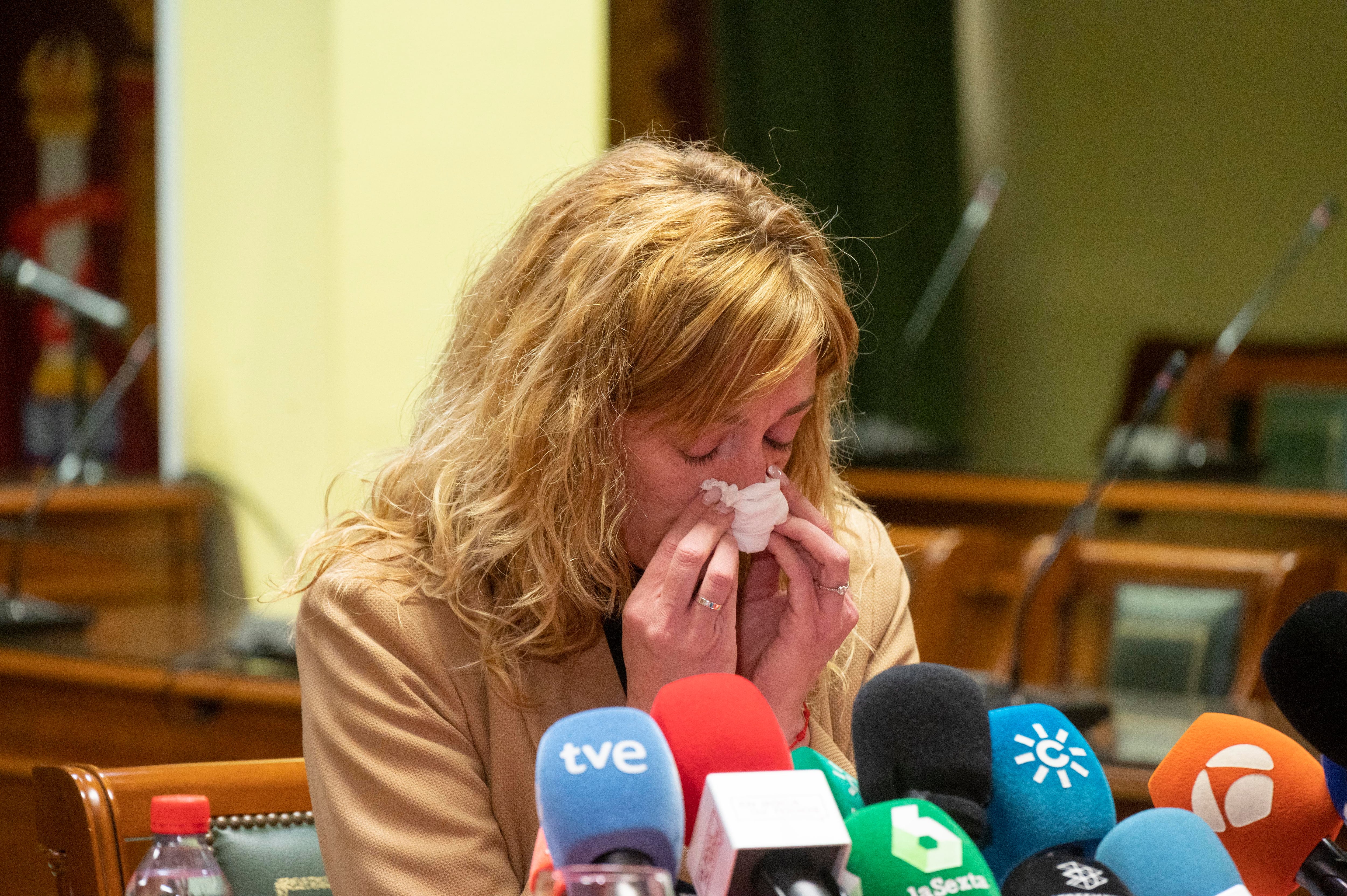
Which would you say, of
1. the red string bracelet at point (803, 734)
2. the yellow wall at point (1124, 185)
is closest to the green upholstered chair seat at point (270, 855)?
the red string bracelet at point (803, 734)

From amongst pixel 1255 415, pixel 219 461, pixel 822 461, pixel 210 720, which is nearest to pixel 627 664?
pixel 822 461

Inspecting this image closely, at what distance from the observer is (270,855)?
110 centimetres

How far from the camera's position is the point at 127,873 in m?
1.02

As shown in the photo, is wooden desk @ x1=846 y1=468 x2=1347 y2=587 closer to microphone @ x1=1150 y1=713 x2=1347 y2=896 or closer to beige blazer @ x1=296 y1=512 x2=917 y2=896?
beige blazer @ x1=296 y1=512 x2=917 y2=896

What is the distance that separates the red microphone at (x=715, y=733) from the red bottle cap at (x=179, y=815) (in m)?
0.33

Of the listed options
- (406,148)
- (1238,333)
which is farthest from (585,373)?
Answer: (1238,333)

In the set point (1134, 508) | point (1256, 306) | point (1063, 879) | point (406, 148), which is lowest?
point (1134, 508)

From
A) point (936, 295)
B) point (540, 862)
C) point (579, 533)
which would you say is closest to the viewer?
point (540, 862)

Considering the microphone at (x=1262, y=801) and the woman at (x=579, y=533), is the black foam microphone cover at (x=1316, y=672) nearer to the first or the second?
the microphone at (x=1262, y=801)

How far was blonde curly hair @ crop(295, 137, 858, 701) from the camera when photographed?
3.33ft

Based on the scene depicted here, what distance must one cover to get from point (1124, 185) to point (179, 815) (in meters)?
5.73

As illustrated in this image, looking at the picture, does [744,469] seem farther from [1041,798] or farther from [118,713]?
[118,713]

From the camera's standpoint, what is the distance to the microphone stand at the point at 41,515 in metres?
2.81

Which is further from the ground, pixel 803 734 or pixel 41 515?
pixel 803 734
